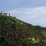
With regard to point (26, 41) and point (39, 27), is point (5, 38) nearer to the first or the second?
point (26, 41)

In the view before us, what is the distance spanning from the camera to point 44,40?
10044cm

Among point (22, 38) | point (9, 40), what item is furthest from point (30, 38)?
point (9, 40)

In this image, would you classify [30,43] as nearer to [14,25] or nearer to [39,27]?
[14,25]

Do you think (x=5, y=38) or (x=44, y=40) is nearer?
(x=5, y=38)

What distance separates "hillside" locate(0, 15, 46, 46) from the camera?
88500mm

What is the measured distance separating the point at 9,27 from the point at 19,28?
371cm

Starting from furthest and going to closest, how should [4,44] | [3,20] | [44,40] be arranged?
[3,20] < [44,40] < [4,44]

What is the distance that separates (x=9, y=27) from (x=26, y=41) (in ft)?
46.6

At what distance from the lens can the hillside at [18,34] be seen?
88.5 metres

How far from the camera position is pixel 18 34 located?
96500mm

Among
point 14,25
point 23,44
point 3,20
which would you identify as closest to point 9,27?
point 14,25

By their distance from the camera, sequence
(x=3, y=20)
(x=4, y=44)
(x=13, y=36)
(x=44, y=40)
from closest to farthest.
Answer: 1. (x=4, y=44)
2. (x=13, y=36)
3. (x=44, y=40)
4. (x=3, y=20)

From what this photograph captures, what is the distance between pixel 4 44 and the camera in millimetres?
86750

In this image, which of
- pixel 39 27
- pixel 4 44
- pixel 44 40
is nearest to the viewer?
pixel 4 44
